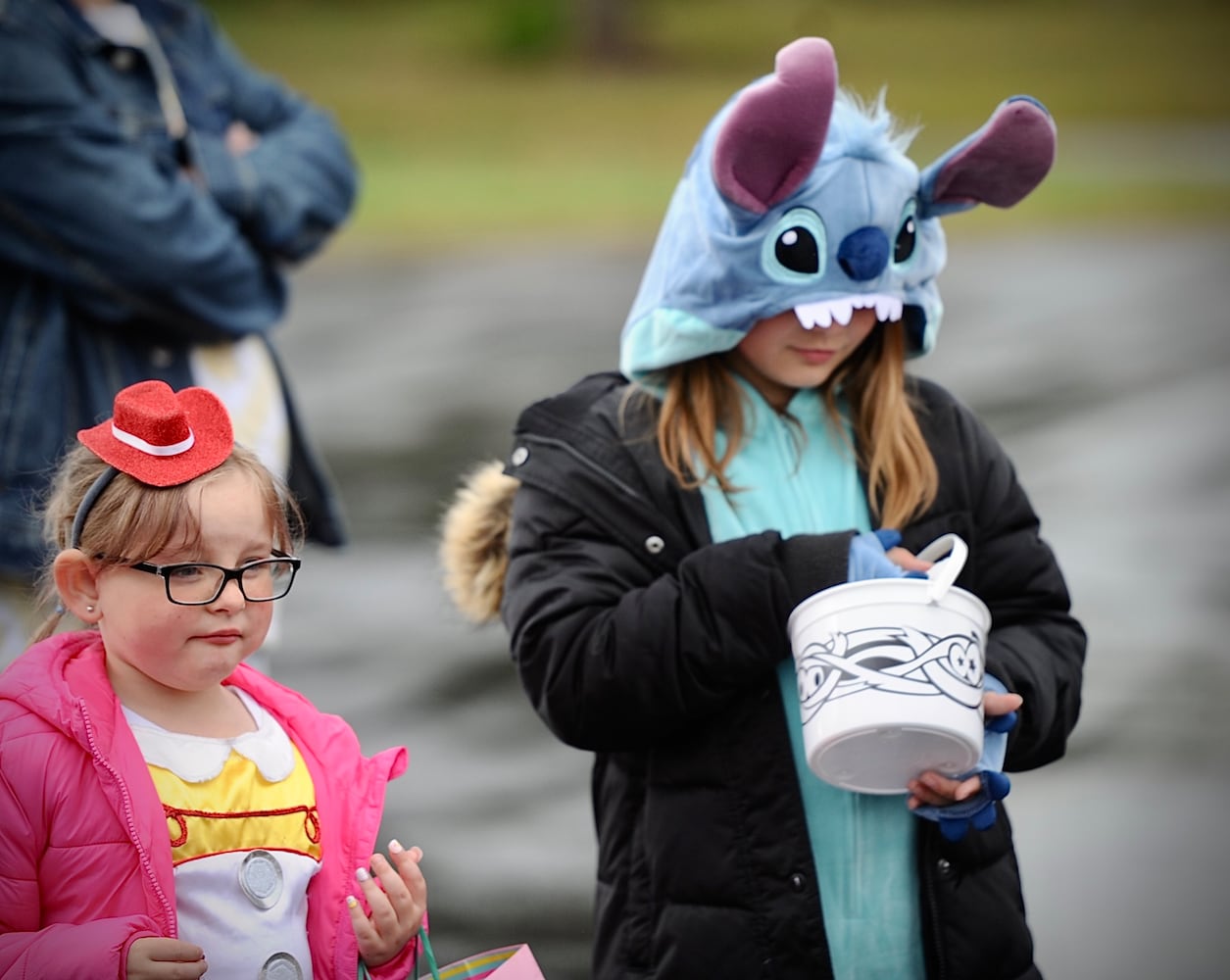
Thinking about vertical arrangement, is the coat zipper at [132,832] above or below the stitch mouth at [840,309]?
below

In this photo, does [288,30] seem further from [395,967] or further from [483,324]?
[395,967]

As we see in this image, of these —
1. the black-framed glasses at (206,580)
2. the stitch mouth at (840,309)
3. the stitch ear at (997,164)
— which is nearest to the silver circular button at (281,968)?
the black-framed glasses at (206,580)

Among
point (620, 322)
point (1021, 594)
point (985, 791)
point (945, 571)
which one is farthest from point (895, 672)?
point (620, 322)

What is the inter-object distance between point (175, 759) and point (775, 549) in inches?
34.3

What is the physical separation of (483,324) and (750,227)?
28.2 feet

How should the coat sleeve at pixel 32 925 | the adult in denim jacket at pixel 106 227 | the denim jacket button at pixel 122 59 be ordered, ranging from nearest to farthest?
1. the coat sleeve at pixel 32 925
2. the adult in denim jacket at pixel 106 227
3. the denim jacket button at pixel 122 59

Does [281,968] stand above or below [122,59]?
below

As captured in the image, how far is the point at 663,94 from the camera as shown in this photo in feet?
54.0

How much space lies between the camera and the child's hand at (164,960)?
1872 mm

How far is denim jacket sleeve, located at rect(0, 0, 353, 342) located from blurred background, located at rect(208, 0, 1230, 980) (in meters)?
0.90

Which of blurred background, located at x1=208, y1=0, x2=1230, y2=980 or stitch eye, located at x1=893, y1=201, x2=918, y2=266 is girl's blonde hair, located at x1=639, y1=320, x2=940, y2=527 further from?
blurred background, located at x1=208, y1=0, x2=1230, y2=980

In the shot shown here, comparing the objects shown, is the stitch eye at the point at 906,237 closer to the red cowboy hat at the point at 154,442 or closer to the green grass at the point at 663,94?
the red cowboy hat at the point at 154,442

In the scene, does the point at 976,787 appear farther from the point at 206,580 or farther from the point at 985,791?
the point at 206,580

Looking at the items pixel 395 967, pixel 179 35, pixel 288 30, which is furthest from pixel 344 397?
pixel 288 30
